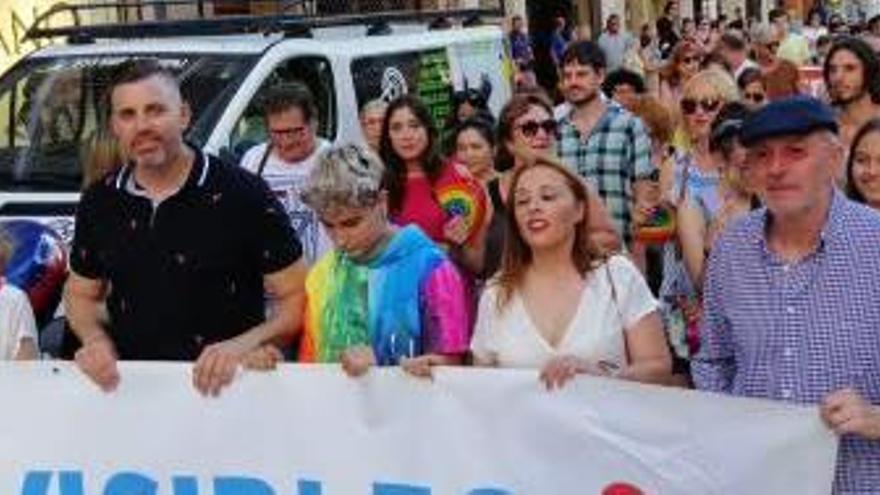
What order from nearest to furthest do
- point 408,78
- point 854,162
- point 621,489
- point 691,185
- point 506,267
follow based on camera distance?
point 621,489 → point 506,267 → point 854,162 → point 691,185 → point 408,78

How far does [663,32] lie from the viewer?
2909 cm

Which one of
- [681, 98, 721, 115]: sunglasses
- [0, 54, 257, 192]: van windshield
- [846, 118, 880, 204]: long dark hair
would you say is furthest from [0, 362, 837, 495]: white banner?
[0, 54, 257, 192]: van windshield

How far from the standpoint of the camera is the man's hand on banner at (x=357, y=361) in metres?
4.21

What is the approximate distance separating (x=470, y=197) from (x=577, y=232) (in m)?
2.32

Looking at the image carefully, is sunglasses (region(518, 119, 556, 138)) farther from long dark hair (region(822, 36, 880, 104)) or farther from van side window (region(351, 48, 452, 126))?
van side window (region(351, 48, 452, 126))

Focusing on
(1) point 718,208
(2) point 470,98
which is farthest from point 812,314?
(2) point 470,98

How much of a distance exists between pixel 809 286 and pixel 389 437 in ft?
4.03

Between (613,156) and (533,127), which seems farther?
(613,156)

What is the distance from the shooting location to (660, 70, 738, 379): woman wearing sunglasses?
570 centimetres

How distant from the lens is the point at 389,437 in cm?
424

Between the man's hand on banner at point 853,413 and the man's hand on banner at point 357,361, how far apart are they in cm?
121

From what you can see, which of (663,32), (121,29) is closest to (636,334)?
(121,29)

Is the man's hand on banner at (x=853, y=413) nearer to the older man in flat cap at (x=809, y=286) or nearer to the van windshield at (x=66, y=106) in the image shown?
the older man in flat cap at (x=809, y=286)

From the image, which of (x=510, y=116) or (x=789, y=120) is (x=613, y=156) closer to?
(x=510, y=116)
